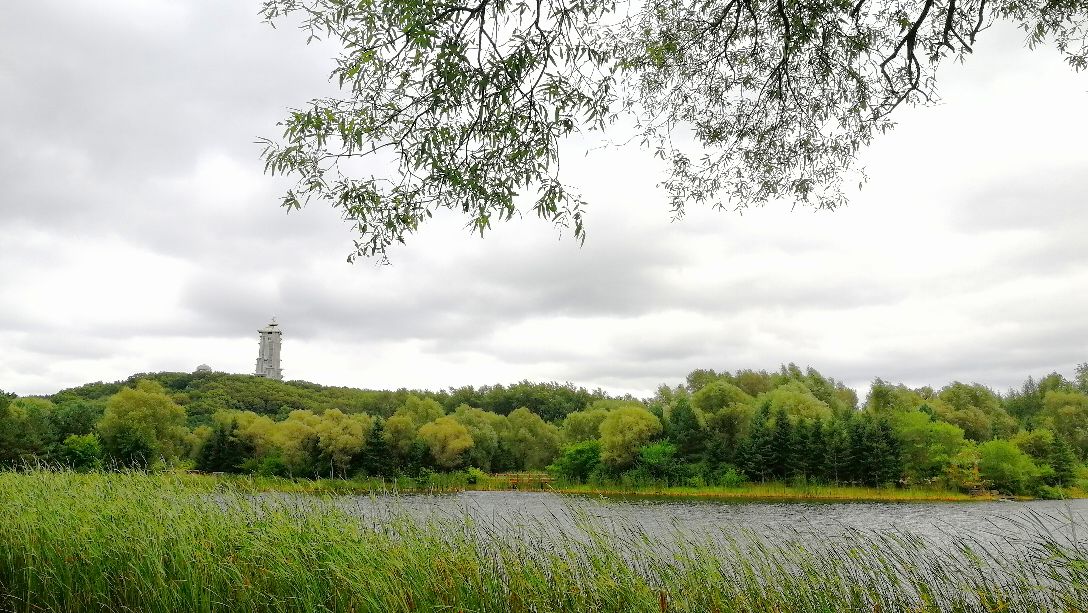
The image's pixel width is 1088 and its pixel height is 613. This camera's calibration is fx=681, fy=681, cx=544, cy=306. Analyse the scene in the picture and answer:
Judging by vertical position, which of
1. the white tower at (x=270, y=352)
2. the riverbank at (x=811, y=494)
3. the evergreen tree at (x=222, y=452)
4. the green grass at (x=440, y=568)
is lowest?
the riverbank at (x=811, y=494)

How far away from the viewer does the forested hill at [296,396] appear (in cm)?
7662

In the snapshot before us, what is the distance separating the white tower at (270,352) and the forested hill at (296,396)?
6366 cm

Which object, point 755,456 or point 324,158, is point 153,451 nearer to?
point 755,456

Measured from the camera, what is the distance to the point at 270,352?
161 meters

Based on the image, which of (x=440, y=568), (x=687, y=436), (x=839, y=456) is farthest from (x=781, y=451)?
(x=440, y=568)

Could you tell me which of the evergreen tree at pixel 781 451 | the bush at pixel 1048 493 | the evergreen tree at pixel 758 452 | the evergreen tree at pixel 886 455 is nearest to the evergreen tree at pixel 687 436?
the evergreen tree at pixel 758 452

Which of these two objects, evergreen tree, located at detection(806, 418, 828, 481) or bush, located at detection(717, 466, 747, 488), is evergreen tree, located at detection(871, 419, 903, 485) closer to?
evergreen tree, located at detection(806, 418, 828, 481)

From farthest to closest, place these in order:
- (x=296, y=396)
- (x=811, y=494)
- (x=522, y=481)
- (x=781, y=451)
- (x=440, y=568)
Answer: (x=296, y=396), (x=522, y=481), (x=781, y=451), (x=811, y=494), (x=440, y=568)

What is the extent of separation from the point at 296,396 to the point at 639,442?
54.3 m

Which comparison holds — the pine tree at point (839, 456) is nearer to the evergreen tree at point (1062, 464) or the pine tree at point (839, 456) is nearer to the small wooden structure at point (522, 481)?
the evergreen tree at point (1062, 464)

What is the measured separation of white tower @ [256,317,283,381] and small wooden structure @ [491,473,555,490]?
115 meters

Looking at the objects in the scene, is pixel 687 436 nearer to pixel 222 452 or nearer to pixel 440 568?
pixel 222 452

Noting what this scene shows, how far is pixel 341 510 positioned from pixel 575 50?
4716 millimetres

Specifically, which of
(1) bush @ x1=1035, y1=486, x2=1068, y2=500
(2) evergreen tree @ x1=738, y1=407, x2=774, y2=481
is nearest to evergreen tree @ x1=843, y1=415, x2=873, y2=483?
(2) evergreen tree @ x1=738, y1=407, x2=774, y2=481
